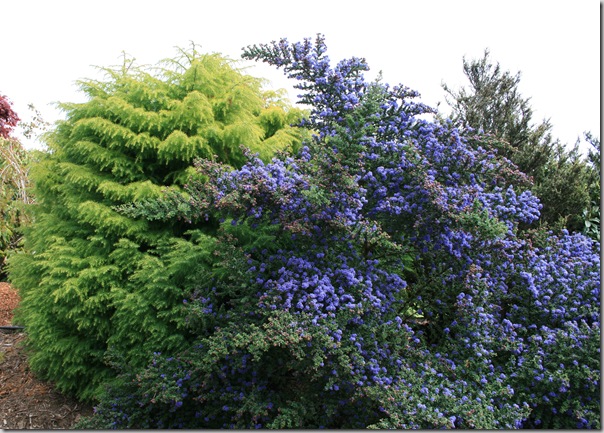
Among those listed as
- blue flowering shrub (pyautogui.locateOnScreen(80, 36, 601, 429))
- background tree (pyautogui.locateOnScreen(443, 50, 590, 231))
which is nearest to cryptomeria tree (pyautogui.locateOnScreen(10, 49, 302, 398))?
blue flowering shrub (pyautogui.locateOnScreen(80, 36, 601, 429))

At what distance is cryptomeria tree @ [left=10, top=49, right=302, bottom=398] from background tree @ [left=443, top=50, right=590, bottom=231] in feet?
14.4

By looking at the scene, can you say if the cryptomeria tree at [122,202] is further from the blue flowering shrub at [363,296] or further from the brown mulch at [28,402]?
the blue flowering shrub at [363,296]

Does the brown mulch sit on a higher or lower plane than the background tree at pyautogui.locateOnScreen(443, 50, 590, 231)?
lower

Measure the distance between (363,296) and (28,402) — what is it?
3212 millimetres

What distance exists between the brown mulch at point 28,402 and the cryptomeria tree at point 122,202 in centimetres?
21

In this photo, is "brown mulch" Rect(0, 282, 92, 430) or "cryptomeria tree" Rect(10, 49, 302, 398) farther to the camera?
"brown mulch" Rect(0, 282, 92, 430)

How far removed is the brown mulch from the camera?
4137 mm

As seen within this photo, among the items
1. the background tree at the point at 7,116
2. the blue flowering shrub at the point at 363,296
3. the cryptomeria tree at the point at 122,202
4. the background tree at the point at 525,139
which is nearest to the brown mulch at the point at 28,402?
the cryptomeria tree at the point at 122,202

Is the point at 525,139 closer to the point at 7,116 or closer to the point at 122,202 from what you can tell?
the point at 122,202

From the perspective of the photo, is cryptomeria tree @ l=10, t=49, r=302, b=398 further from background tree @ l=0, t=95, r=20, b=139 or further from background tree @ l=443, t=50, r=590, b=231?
background tree @ l=0, t=95, r=20, b=139

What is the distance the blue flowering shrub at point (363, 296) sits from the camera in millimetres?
3158

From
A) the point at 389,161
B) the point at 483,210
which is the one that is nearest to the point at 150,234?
the point at 389,161

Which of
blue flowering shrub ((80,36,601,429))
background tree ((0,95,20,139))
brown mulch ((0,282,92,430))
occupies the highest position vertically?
background tree ((0,95,20,139))

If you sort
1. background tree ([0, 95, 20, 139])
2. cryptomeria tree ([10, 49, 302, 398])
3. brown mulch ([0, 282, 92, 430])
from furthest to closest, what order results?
background tree ([0, 95, 20, 139])
brown mulch ([0, 282, 92, 430])
cryptomeria tree ([10, 49, 302, 398])
